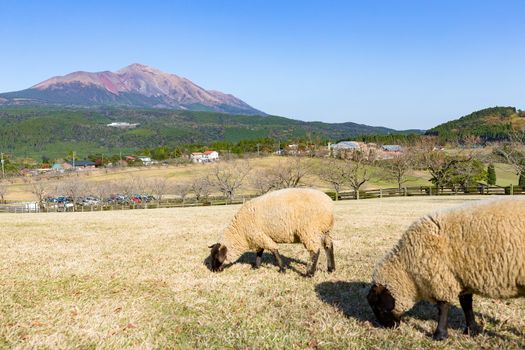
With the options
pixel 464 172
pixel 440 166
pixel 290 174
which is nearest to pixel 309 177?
pixel 290 174

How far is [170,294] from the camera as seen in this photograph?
877 centimetres

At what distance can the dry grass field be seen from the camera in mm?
6301

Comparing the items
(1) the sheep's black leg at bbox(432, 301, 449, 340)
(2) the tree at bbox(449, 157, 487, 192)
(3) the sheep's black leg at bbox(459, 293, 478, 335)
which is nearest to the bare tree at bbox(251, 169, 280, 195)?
(2) the tree at bbox(449, 157, 487, 192)

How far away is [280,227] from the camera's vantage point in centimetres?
1024

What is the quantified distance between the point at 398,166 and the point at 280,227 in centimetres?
5587

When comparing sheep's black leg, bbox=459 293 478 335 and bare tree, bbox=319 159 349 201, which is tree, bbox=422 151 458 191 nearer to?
bare tree, bbox=319 159 349 201

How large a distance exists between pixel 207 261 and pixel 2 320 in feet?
17.9

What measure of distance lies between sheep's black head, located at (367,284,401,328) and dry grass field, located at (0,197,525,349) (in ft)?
0.55

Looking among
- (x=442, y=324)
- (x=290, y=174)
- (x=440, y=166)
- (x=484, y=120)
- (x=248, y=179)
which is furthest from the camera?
(x=484, y=120)

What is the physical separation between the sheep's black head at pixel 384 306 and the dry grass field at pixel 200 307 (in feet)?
0.55

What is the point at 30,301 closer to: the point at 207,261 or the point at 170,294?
the point at 170,294

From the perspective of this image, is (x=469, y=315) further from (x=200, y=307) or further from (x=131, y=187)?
(x=131, y=187)

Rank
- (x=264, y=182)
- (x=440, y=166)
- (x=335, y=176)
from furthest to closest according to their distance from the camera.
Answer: (x=264, y=182), (x=440, y=166), (x=335, y=176)

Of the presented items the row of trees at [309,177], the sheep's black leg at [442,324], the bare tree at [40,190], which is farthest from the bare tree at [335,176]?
the bare tree at [40,190]
